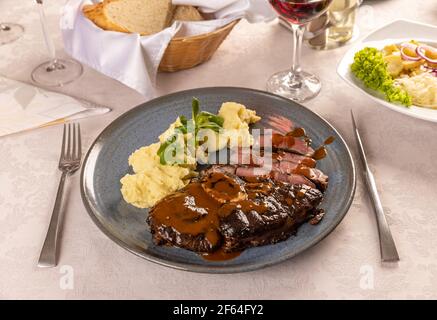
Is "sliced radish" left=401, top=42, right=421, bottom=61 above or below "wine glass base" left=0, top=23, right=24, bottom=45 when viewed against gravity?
above

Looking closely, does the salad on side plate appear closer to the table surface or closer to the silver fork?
the table surface

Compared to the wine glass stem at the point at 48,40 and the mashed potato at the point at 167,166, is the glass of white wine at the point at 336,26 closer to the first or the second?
the mashed potato at the point at 167,166

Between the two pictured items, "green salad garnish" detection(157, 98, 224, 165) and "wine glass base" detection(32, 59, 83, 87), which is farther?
"wine glass base" detection(32, 59, 83, 87)

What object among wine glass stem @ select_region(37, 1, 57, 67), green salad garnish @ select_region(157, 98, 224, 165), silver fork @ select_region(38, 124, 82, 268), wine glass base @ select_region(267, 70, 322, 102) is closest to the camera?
silver fork @ select_region(38, 124, 82, 268)

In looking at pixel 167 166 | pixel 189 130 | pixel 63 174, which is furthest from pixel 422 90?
pixel 63 174

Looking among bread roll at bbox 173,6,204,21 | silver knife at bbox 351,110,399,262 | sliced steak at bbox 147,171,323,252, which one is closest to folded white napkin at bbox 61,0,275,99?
bread roll at bbox 173,6,204,21

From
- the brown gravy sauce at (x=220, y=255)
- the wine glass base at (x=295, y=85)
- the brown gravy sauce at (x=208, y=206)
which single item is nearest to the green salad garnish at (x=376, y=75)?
the wine glass base at (x=295, y=85)
